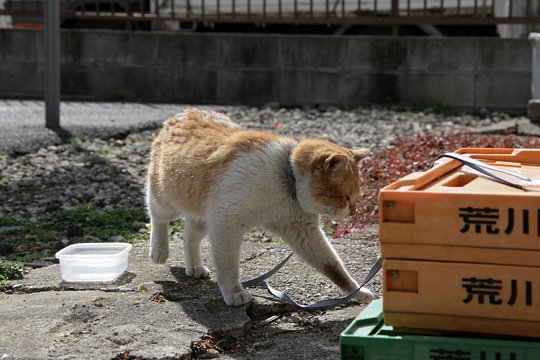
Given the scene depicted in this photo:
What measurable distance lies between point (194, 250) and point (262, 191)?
2.53ft

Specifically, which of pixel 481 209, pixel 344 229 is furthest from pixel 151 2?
pixel 481 209

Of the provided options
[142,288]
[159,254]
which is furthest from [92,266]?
[159,254]

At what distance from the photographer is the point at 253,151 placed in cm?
438

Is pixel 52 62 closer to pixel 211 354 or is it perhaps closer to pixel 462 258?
pixel 211 354

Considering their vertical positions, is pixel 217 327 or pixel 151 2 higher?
pixel 151 2

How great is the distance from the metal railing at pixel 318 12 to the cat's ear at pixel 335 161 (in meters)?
7.43

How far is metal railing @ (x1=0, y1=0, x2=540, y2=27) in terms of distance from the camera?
1135 cm

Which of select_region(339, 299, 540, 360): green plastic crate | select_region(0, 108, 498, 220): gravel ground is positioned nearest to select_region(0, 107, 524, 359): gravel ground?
select_region(0, 108, 498, 220): gravel ground

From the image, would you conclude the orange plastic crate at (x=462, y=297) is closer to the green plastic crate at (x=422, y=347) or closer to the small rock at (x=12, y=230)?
the green plastic crate at (x=422, y=347)

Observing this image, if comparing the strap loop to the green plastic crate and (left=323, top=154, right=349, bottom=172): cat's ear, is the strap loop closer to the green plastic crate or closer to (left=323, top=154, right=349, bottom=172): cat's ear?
(left=323, top=154, right=349, bottom=172): cat's ear

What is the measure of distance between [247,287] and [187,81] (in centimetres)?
754

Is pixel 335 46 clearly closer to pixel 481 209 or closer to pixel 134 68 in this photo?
pixel 134 68

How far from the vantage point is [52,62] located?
962 centimetres

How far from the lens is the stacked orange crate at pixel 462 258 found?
116 inches
